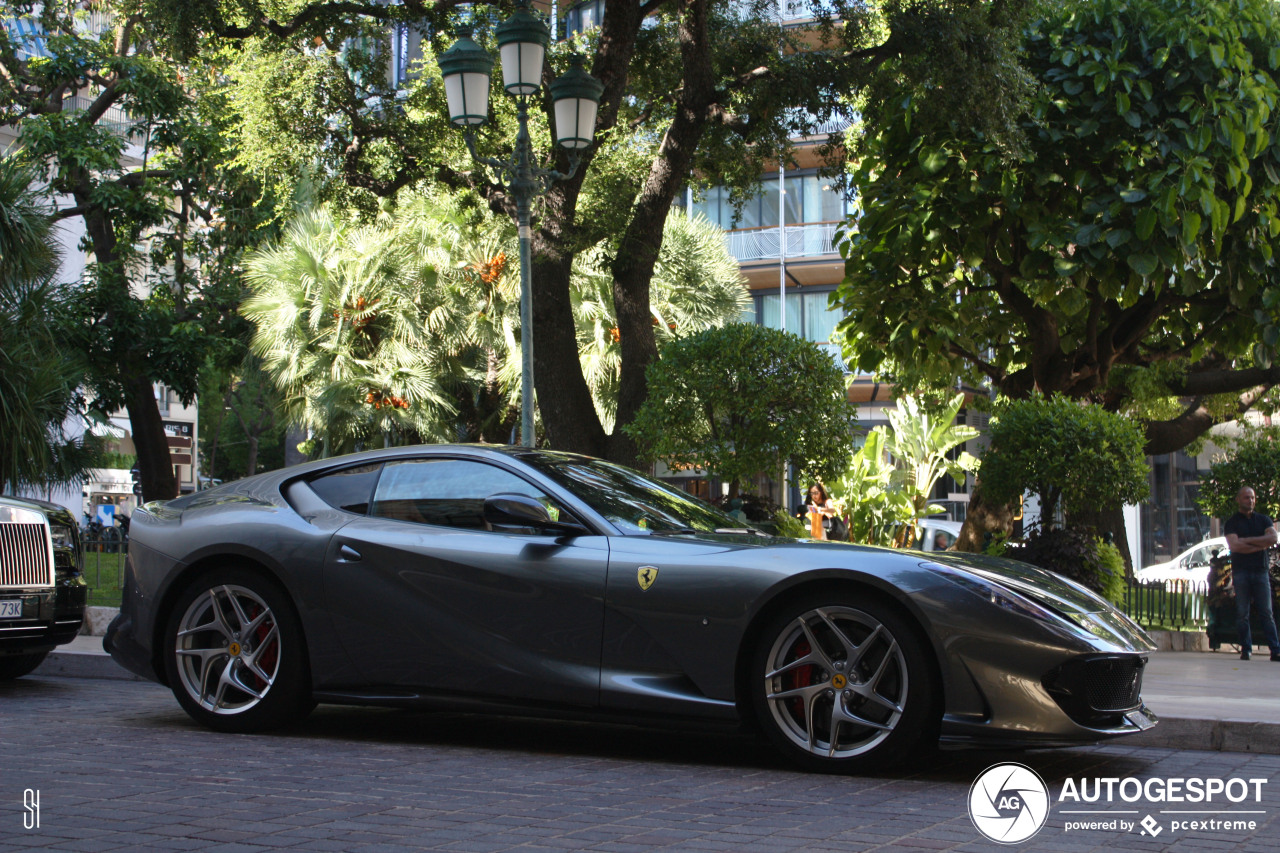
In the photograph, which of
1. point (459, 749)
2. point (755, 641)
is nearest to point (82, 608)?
point (459, 749)

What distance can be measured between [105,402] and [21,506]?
30.1 feet

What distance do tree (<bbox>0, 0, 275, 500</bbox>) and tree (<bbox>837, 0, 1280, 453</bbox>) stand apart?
8.72m

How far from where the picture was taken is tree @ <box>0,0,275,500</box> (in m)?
15.9

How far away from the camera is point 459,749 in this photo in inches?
217

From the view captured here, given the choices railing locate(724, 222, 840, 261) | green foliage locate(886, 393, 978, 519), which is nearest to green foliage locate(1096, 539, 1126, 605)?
green foliage locate(886, 393, 978, 519)

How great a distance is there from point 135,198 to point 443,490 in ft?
41.0

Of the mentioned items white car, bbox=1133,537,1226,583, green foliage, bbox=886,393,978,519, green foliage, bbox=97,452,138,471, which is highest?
green foliage, bbox=97,452,138,471

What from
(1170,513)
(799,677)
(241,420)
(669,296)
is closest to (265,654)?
(799,677)

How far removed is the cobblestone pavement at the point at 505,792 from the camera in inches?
147

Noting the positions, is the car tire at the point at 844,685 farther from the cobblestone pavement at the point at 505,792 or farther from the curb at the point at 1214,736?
the curb at the point at 1214,736

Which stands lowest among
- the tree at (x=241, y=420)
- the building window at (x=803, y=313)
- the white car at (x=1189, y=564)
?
the white car at (x=1189, y=564)

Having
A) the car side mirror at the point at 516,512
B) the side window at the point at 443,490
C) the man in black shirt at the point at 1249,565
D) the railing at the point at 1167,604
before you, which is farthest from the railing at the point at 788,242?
the car side mirror at the point at 516,512

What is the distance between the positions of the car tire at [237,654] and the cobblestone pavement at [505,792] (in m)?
0.15

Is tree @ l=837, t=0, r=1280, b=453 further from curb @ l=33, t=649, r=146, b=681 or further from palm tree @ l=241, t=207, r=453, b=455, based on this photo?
palm tree @ l=241, t=207, r=453, b=455
